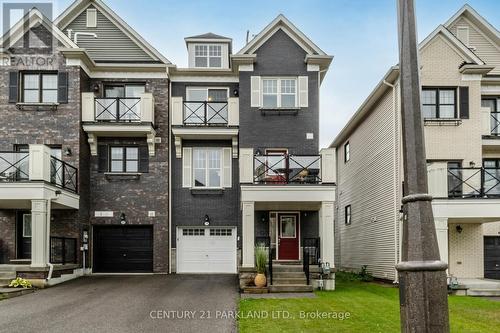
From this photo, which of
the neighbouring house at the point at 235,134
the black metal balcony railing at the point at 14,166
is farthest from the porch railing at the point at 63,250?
the neighbouring house at the point at 235,134

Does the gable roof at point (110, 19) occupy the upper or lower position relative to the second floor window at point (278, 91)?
upper

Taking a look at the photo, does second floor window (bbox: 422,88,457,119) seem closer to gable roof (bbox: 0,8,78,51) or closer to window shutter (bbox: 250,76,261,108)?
window shutter (bbox: 250,76,261,108)

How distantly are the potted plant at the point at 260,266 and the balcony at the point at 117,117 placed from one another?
7.40m

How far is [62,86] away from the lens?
19453mm

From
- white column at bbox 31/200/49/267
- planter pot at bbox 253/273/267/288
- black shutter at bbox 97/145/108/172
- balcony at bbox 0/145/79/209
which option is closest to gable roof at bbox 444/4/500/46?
planter pot at bbox 253/273/267/288

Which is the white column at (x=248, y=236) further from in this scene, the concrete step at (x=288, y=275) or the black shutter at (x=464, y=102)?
the black shutter at (x=464, y=102)

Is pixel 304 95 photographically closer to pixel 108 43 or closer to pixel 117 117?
pixel 117 117

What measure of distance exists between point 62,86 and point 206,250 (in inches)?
349

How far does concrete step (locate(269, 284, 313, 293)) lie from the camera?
49.4 ft

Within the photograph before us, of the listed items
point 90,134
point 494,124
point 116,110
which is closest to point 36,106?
point 90,134

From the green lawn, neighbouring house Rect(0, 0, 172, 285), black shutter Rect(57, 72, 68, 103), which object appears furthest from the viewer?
black shutter Rect(57, 72, 68, 103)

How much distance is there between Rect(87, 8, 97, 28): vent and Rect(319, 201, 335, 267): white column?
13090mm

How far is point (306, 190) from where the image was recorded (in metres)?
16.6

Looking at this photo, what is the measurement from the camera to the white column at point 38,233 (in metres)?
16.1
